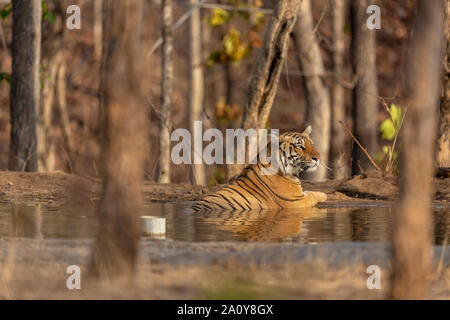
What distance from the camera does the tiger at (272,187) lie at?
11.5 m

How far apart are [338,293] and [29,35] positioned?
12.5 metres

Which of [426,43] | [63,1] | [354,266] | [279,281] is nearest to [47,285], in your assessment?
[279,281]

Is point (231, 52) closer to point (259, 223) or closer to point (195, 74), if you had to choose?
point (195, 74)

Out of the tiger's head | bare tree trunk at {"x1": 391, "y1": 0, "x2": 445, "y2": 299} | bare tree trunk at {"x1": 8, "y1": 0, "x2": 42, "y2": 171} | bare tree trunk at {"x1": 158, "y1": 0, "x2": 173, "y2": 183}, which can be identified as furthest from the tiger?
bare tree trunk at {"x1": 8, "y1": 0, "x2": 42, "y2": 171}

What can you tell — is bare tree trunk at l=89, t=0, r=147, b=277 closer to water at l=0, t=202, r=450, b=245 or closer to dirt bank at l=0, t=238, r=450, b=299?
dirt bank at l=0, t=238, r=450, b=299

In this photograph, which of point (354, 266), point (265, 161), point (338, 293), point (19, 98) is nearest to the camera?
point (338, 293)

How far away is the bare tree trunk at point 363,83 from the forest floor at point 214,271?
37.5ft

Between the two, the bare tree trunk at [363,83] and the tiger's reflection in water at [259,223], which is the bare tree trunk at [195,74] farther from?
the tiger's reflection in water at [259,223]

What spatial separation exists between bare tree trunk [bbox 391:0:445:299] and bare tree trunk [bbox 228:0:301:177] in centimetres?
887

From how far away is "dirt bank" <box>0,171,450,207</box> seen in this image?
1319 centimetres

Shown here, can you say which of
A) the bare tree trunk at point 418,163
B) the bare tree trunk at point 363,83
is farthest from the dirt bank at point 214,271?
the bare tree trunk at point 363,83

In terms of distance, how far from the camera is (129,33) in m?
6.25
